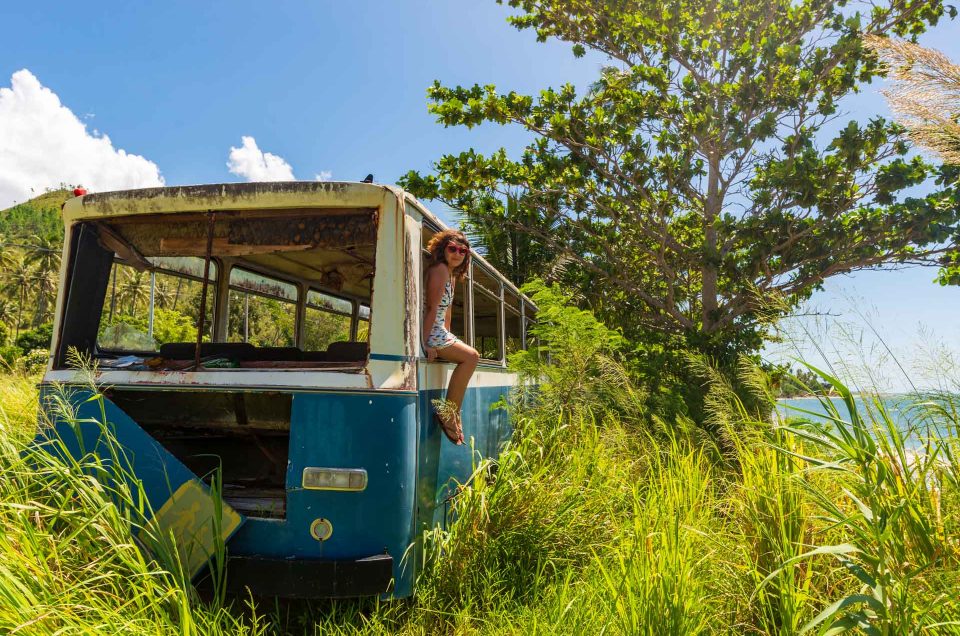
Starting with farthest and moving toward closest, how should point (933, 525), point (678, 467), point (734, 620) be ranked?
point (678, 467) → point (734, 620) → point (933, 525)

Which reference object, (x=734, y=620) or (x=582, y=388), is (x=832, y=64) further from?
(x=734, y=620)

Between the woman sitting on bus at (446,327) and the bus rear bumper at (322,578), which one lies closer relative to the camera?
the bus rear bumper at (322,578)

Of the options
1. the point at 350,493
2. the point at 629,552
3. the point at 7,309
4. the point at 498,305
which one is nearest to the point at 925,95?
the point at 629,552

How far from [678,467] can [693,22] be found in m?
8.04

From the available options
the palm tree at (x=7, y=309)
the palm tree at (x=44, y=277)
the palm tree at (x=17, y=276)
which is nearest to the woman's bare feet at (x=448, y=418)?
the palm tree at (x=44, y=277)

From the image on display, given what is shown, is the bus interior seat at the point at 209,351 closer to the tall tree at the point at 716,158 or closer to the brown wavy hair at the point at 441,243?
the brown wavy hair at the point at 441,243

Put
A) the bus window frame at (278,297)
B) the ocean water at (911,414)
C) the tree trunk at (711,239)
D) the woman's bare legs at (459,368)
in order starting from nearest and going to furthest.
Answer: the ocean water at (911,414)
the woman's bare legs at (459,368)
the bus window frame at (278,297)
the tree trunk at (711,239)

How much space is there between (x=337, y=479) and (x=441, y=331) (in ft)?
3.69

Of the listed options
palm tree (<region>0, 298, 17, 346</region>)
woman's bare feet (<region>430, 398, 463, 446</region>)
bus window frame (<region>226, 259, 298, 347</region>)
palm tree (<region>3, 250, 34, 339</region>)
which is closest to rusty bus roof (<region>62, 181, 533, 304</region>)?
woman's bare feet (<region>430, 398, 463, 446</region>)

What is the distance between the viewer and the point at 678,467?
169 inches

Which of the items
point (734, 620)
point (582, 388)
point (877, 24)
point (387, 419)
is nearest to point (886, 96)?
point (734, 620)

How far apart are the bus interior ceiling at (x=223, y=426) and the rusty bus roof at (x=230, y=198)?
1072 millimetres

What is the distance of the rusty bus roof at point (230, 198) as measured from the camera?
3.50 m

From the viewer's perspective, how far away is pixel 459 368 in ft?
13.3
